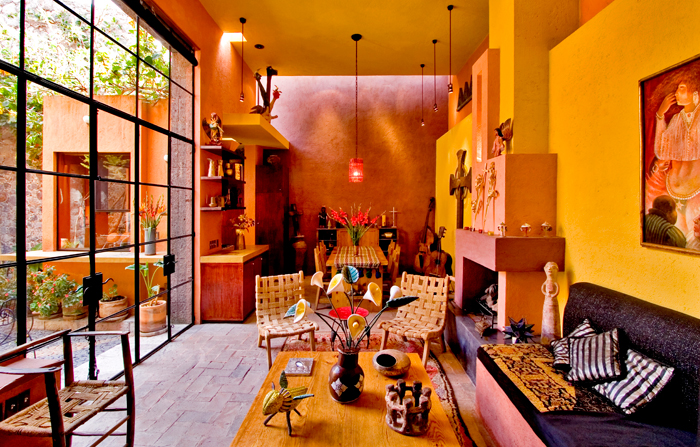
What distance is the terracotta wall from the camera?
7.70 m

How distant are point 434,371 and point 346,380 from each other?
159 cm

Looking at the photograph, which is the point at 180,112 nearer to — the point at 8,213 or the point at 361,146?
the point at 8,213

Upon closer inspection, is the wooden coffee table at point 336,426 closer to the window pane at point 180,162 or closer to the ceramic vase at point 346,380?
the ceramic vase at point 346,380

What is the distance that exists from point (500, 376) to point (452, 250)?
395 cm

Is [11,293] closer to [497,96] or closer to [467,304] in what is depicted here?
[467,304]

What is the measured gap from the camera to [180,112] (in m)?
4.19

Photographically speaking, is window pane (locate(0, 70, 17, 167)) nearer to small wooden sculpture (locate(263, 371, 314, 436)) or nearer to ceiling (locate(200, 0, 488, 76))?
small wooden sculpture (locate(263, 371, 314, 436))

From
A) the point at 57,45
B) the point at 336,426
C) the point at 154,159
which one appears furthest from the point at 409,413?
the point at 154,159

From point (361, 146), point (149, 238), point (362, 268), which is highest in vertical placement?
point (361, 146)

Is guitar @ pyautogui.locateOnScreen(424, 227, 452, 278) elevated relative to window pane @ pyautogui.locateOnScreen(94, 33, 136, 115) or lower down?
lower down

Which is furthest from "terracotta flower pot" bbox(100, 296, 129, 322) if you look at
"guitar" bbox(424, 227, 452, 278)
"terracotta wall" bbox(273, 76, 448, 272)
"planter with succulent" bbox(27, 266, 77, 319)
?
"guitar" bbox(424, 227, 452, 278)

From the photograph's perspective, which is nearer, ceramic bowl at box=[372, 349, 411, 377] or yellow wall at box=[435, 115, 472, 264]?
ceramic bowl at box=[372, 349, 411, 377]

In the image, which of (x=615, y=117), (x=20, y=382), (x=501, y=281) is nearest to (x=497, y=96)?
(x=615, y=117)

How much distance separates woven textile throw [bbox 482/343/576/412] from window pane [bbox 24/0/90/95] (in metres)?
3.75
